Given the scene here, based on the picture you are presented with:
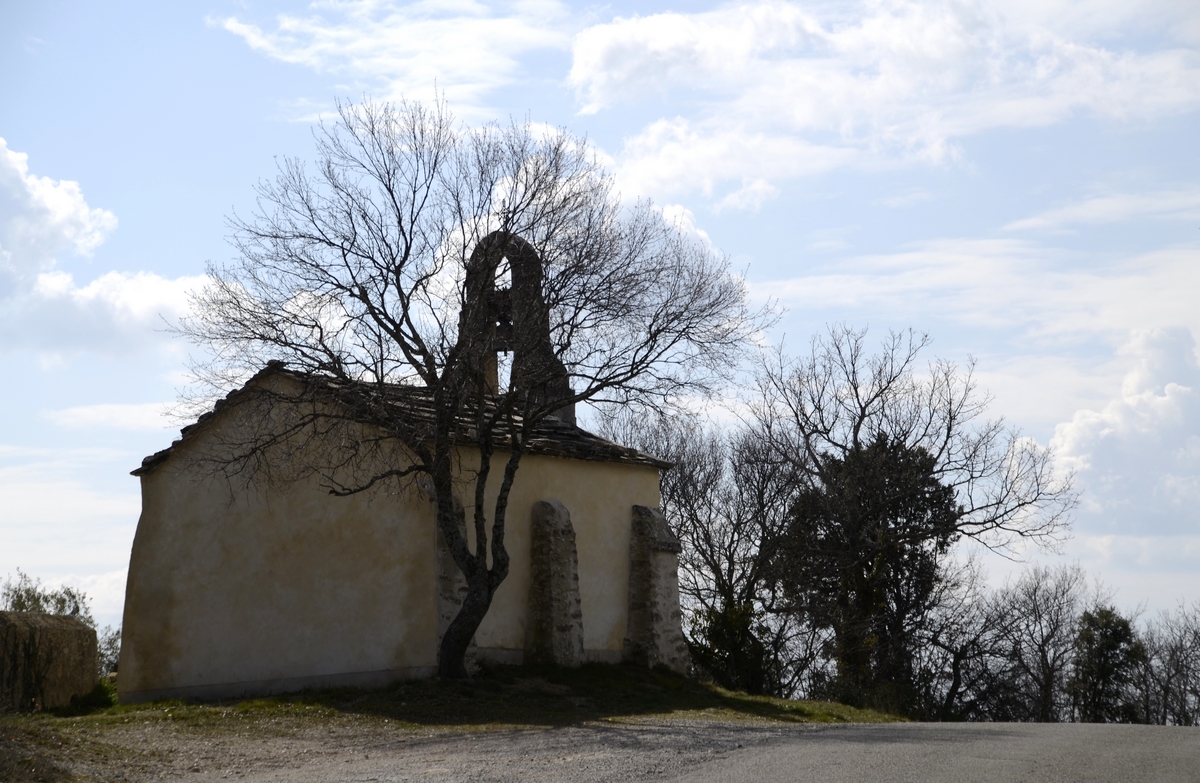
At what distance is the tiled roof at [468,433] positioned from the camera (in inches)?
675

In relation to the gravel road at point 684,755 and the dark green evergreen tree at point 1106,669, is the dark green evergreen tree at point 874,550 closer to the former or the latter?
the dark green evergreen tree at point 1106,669

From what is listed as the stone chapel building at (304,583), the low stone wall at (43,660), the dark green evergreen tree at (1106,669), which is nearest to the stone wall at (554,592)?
the stone chapel building at (304,583)

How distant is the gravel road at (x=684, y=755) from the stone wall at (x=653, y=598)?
25.1 ft

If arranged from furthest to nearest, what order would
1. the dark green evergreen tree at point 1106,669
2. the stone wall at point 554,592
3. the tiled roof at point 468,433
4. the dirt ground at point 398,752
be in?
the dark green evergreen tree at point 1106,669
the stone wall at point 554,592
the tiled roof at point 468,433
the dirt ground at point 398,752

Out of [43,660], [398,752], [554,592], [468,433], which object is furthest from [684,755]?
[43,660]

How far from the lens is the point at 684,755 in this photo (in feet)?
32.3

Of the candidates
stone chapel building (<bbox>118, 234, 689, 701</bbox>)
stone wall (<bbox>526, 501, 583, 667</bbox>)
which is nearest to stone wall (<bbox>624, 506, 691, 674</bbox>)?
stone chapel building (<bbox>118, 234, 689, 701</bbox>)

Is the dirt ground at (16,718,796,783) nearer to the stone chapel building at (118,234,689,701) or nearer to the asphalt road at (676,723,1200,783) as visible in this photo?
the asphalt road at (676,723,1200,783)

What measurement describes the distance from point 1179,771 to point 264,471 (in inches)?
572

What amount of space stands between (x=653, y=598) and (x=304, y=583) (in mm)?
7285

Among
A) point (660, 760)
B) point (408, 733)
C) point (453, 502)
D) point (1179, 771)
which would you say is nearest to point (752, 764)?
point (660, 760)

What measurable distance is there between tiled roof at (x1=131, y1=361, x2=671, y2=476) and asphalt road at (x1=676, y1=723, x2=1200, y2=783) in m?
8.65

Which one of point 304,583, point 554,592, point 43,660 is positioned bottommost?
point 43,660

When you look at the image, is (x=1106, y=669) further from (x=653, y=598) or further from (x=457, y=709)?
(x=457, y=709)
